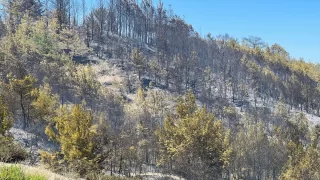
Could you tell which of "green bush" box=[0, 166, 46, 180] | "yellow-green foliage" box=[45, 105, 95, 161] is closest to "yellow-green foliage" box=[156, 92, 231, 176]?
"yellow-green foliage" box=[45, 105, 95, 161]

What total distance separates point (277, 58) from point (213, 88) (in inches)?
2177

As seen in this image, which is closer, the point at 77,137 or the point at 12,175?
the point at 12,175

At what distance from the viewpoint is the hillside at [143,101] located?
25.0 m

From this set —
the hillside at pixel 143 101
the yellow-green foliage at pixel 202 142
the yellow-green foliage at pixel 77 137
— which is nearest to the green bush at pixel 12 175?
the hillside at pixel 143 101

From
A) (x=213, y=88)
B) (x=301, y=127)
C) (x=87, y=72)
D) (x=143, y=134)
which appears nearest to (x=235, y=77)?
(x=213, y=88)

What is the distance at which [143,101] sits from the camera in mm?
69625

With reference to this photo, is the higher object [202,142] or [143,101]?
[143,101]

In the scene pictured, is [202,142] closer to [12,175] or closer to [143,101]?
[12,175]

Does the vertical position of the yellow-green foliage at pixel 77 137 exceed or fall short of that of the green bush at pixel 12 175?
it falls short

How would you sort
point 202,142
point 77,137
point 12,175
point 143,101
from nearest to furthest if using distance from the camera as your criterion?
point 12,175 → point 77,137 → point 202,142 → point 143,101

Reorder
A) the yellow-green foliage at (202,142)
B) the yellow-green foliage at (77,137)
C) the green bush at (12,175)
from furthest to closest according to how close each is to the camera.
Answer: the yellow-green foliage at (202,142), the yellow-green foliage at (77,137), the green bush at (12,175)

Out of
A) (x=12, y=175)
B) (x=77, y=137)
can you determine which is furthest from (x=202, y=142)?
(x=12, y=175)

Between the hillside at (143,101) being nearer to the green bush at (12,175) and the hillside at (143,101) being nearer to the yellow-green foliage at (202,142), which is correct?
the yellow-green foliage at (202,142)

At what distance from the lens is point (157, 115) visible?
2721 inches
